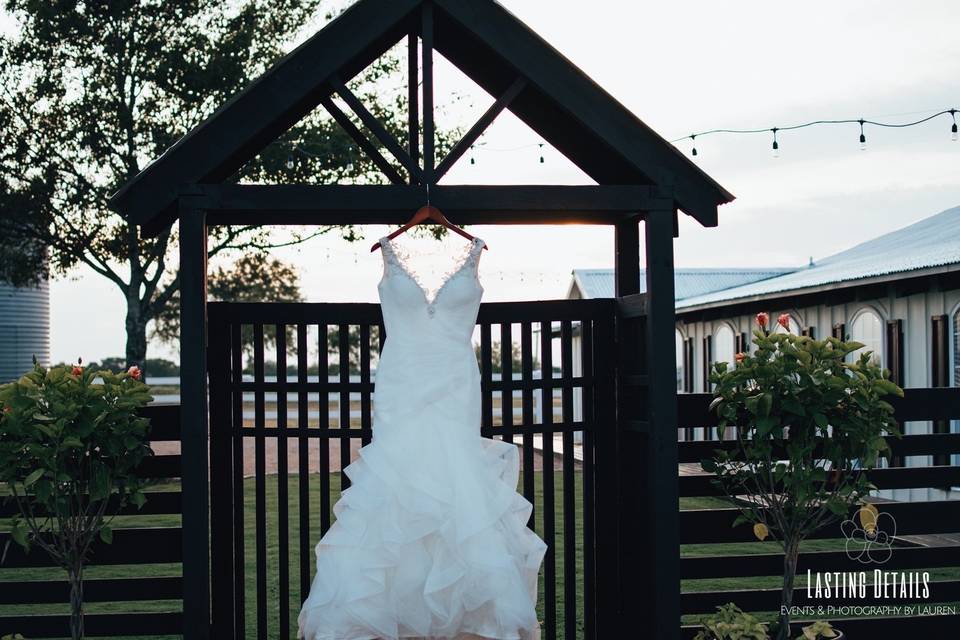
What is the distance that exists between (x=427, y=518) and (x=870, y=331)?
9.77 metres

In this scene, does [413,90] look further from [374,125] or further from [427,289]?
[427,289]

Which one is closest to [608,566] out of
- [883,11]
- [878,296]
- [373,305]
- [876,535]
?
[876,535]

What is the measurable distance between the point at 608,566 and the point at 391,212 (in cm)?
213

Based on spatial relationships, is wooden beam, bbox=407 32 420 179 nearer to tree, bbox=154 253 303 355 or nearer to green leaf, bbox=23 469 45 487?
green leaf, bbox=23 469 45 487

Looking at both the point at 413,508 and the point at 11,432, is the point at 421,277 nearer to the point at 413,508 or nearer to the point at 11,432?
the point at 413,508

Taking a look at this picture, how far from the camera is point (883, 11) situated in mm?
7762

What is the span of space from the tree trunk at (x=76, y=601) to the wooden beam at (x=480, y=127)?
2414 millimetres

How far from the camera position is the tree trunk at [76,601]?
173 inches

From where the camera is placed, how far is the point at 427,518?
12.7 ft

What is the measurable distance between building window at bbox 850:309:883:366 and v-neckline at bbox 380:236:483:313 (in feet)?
28.2

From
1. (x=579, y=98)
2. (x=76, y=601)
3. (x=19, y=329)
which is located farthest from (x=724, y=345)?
(x=19, y=329)

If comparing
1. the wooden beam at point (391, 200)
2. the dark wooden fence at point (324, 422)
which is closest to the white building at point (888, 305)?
the dark wooden fence at point (324, 422)

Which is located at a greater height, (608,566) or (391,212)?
(391,212)

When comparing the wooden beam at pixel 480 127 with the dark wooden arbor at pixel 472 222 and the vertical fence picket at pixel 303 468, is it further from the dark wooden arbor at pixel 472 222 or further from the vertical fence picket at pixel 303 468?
the vertical fence picket at pixel 303 468
